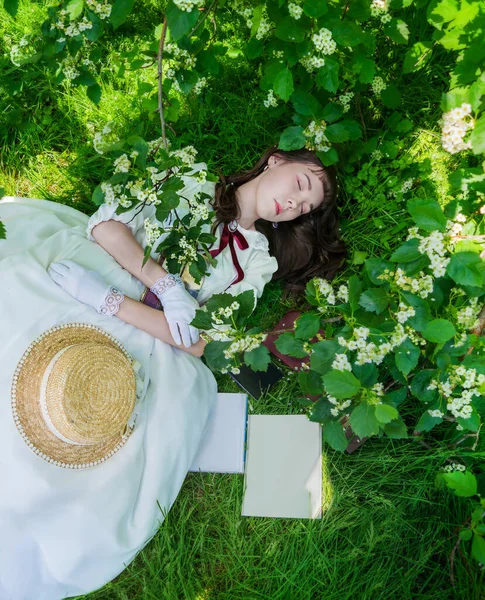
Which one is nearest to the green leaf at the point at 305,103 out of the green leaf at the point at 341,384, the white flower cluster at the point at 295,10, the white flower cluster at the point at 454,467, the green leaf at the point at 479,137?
the white flower cluster at the point at 295,10

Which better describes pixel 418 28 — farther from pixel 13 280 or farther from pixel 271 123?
pixel 13 280

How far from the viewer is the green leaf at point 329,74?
184 cm

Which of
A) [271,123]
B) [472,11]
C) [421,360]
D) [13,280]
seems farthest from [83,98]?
[421,360]

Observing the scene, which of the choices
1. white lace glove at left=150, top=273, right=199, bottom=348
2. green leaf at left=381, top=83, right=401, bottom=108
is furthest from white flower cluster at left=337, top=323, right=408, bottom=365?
green leaf at left=381, top=83, right=401, bottom=108

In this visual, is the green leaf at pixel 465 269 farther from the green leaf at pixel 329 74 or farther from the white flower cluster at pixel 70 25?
the white flower cluster at pixel 70 25

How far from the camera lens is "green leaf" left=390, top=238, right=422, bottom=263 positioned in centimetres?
159

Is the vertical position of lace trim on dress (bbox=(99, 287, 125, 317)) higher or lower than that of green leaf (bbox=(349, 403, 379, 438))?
lower

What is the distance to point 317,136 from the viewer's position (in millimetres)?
2109

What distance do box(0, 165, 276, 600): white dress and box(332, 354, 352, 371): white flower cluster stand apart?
106cm

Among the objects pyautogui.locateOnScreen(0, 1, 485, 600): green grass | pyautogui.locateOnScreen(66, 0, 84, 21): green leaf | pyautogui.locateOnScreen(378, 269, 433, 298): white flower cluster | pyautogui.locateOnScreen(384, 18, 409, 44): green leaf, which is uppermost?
pyautogui.locateOnScreen(66, 0, 84, 21): green leaf

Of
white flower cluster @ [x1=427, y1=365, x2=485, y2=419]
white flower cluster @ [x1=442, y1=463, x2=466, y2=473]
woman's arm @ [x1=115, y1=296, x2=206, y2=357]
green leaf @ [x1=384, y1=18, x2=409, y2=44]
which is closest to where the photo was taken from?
white flower cluster @ [x1=427, y1=365, x2=485, y2=419]

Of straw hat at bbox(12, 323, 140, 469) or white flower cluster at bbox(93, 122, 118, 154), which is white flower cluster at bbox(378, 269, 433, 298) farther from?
straw hat at bbox(12, 323, 140, 469)

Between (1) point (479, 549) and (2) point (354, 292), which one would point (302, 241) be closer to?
(2) point (354, 292)

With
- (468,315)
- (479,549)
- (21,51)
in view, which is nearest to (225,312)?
(468,315)
